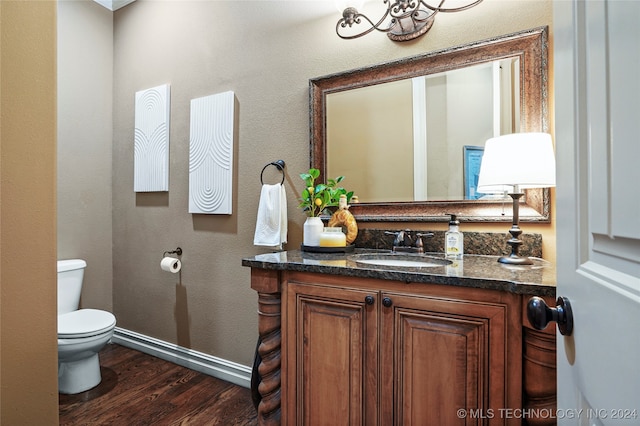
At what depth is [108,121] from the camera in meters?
2.75

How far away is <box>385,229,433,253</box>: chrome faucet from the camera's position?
1.53 metres

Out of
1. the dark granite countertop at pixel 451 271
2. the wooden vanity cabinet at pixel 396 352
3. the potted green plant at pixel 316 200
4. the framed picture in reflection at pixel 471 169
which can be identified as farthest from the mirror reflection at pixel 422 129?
the wooden vanity cabinet at pixel 396 352

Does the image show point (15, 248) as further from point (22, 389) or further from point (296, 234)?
point (296, 234)

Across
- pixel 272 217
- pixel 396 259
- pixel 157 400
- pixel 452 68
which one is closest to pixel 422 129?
pixel 452 68

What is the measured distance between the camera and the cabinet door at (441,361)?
1.00m

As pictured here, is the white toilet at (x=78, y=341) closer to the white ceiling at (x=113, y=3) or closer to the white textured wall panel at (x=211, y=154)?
the white textured wall panel at (x=211, y=154)

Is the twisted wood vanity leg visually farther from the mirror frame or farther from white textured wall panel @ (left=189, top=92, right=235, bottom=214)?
white textured wall panel @ (left=189, top=92, right=235, bottom=214)

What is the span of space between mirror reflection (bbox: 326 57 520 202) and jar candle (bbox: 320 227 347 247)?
11.4 inches

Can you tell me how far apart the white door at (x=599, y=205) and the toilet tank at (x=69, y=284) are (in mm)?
2709

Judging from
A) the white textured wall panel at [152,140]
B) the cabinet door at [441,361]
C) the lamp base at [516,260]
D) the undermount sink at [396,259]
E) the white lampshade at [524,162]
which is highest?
the white textured wall panel at [152,140]

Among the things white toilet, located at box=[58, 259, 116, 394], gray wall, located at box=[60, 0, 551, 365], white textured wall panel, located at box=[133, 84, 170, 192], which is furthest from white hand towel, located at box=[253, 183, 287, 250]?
white toilet, located at box=[58, 259, 116, 394]

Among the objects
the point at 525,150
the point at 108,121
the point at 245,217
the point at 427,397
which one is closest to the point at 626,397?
the point at 427,397

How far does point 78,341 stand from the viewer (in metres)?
1.86

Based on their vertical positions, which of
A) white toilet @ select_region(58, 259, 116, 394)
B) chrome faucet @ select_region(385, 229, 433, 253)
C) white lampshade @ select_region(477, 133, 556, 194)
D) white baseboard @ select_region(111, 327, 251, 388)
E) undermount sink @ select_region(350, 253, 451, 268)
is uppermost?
white lampshade @ select_region(477, 133, 556, 194)
